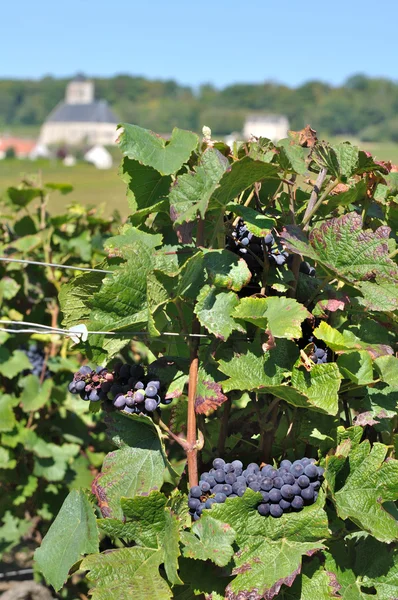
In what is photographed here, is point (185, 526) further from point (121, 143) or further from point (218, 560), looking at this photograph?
point (121, 143)

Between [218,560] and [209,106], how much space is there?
135 meters

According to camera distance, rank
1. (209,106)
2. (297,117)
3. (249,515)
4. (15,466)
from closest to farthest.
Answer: (249,515) → (15,466) → (297,117) → (209,106)

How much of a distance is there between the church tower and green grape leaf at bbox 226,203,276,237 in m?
160

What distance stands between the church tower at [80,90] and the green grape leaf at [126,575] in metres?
160

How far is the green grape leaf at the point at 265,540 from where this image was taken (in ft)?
4.59

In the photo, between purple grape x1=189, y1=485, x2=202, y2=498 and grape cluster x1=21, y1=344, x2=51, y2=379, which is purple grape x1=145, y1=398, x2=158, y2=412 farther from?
grape cluster x1=21, y1=344, x2=51, y2=379

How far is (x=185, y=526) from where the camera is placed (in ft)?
5.00

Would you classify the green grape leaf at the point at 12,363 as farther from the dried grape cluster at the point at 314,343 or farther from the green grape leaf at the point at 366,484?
the green grape leaf at the point at 366,484

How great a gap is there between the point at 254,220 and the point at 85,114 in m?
141

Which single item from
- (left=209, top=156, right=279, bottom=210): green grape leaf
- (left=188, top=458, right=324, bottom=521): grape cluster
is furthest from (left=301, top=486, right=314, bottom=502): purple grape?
(left=209, top=156, right=279, bottom=210): green grape leaf

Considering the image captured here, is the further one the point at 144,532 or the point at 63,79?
the point at 63,79

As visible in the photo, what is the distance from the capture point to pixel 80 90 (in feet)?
512

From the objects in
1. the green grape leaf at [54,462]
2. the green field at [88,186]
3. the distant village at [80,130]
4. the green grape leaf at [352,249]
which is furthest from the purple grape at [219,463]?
the distant village at [80,130]

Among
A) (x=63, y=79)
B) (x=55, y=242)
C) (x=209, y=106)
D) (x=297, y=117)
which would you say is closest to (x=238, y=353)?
(x=55, y=242)
